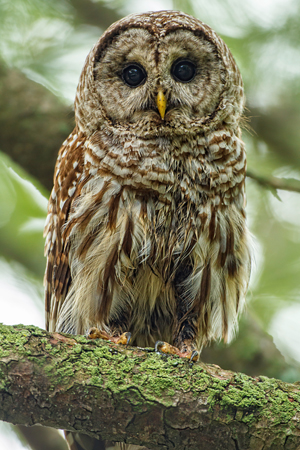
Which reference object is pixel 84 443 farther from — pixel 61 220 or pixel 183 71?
pixel 183 71

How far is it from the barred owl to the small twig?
0.47m

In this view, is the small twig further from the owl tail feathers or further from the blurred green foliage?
the owl tail feathers

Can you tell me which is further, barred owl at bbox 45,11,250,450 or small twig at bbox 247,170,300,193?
small twig at bbox 247,170,300,193

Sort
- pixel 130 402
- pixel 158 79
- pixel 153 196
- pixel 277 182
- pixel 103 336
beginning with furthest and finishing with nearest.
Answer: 1. pixel 277 182
2. pixel 158 79
3. pixel 153 196
4. pixel 103 336
5. pixel 130 402

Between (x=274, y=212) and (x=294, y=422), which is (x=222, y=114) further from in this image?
(x=294, y=422)

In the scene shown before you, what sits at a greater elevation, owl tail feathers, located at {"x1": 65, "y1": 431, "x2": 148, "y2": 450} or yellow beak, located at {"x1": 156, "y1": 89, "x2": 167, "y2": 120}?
yellow beak, located at {"x1": 156, "y1": 89, "x2": 167, "y2": 120}

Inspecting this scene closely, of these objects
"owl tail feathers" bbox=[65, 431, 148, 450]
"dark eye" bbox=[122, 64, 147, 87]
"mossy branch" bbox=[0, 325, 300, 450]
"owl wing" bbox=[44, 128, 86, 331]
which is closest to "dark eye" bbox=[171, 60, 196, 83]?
"dark eye" bbox=[122, 64, 147, 87]

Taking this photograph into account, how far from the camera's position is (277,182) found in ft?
14.1

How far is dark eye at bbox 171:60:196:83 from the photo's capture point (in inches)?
157

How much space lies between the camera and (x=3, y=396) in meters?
2.51

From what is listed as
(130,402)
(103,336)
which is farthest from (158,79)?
(130,402)

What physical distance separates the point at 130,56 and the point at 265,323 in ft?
9.23

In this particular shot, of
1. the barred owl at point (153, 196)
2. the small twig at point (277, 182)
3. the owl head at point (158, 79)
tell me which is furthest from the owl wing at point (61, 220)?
the small twig at point (277, 182)

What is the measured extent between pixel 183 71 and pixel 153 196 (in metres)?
1.06
